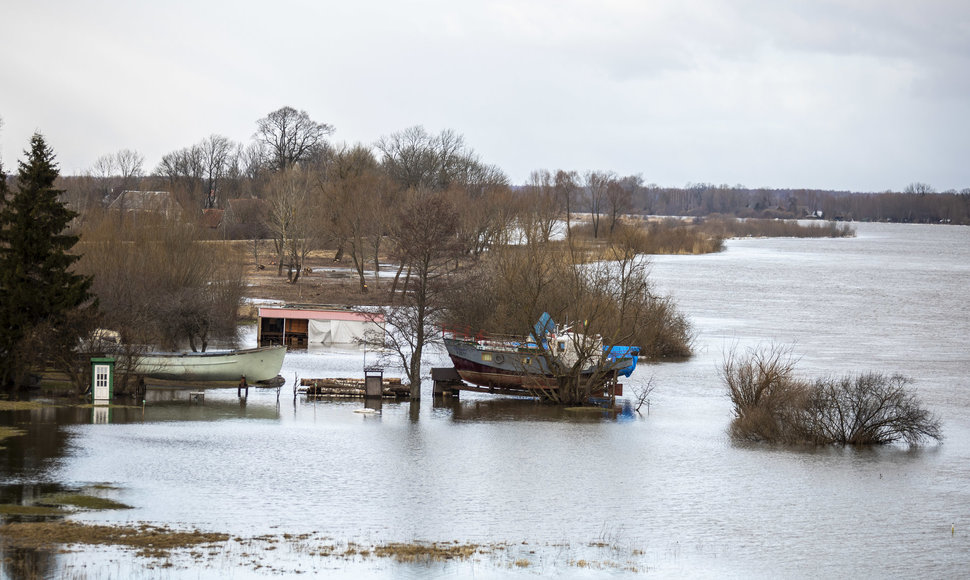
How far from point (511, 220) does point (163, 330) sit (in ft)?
104

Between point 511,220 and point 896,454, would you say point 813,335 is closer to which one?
point 511,220

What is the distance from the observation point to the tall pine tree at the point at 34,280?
34.9m

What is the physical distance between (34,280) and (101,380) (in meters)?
3.99

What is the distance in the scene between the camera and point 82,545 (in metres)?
18.8

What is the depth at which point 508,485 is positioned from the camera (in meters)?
26.7

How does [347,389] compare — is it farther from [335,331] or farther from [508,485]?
[335,331]

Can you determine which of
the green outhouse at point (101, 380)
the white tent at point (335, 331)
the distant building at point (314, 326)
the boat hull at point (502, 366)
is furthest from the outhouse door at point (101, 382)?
the white tent at point (335, 331)

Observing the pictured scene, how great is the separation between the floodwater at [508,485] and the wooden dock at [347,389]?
34.5 inches

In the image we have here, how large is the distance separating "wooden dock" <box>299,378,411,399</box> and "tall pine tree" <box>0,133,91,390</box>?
859 cm

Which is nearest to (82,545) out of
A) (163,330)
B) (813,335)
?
(163,330)

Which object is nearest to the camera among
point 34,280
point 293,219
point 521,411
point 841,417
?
point 841,417

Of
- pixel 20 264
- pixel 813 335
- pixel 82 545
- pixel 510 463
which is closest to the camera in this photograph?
pixel 82 545

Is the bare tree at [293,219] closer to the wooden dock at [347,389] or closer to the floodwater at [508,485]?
the floodwater at [508,485]

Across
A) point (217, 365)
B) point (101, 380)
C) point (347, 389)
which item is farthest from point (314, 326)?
point (101, 380)
